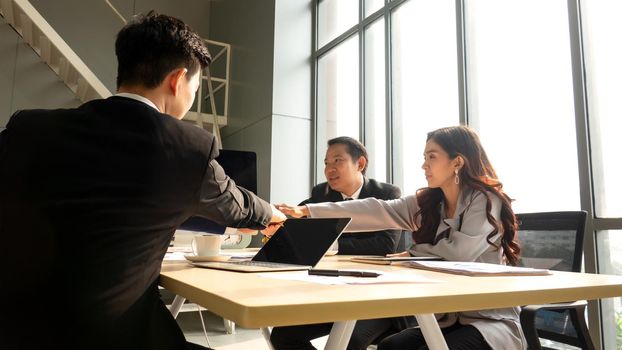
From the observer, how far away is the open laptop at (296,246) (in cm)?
121

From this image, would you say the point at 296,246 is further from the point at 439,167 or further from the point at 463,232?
the point at 439,167

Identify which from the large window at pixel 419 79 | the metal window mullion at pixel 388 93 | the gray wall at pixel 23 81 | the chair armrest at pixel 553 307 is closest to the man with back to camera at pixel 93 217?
the chair armrest at pixel 553 307

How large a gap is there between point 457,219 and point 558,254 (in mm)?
Result: 378

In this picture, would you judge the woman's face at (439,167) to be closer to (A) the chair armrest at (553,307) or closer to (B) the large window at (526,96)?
(A) the chair armrest at (553,307)

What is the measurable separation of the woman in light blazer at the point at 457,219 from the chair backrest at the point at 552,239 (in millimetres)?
162

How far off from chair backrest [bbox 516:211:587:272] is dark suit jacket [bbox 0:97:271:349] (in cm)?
130

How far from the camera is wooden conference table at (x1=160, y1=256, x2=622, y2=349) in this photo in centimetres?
→ 60

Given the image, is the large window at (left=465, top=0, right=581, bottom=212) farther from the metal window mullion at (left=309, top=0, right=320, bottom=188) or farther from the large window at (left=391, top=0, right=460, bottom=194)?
the metal window mullion at (left=309, top=0, right=320, bottom=188)

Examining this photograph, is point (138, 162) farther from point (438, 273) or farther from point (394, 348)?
point (394, 348)

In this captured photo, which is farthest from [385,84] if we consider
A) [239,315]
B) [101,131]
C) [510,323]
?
[239,315]

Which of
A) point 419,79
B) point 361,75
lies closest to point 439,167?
point 419,79

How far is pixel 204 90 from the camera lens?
6.55m

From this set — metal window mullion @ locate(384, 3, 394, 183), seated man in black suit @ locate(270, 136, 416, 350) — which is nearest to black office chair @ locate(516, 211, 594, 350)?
seated man in black suit @ locate(270, 136, 416, 350)

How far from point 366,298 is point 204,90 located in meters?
6.27
